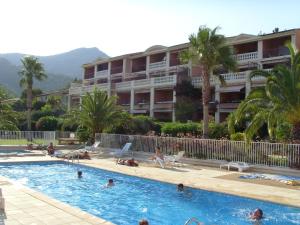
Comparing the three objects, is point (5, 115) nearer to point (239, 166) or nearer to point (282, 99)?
point (239, 166)

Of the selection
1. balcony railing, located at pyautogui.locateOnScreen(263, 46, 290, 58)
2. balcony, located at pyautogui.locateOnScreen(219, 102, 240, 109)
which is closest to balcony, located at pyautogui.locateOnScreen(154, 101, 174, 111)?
balcony, located at pyautogui.locateOnScreen(219, 102, 240, 109)

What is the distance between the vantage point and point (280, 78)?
17.4 m

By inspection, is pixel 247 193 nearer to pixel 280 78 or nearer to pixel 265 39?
pixel 280 78

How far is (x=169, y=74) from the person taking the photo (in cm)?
4741

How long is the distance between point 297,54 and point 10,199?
13440mm

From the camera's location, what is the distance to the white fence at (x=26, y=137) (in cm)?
3228

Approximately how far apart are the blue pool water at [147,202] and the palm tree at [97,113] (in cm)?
1072

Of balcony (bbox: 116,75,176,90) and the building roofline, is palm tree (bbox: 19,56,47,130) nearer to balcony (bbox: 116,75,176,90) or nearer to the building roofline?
balcony (bbox: 116,75,176,90)

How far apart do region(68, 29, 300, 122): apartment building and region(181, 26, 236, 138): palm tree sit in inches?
217

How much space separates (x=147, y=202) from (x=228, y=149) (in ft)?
23.3

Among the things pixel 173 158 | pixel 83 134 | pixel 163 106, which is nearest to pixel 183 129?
pixel 83 134

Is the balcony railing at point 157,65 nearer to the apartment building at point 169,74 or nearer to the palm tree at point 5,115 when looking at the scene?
the apartment building at point 169,74

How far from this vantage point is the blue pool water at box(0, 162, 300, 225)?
11.4 metres

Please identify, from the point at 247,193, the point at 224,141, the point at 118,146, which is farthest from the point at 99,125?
the point at 247,193
